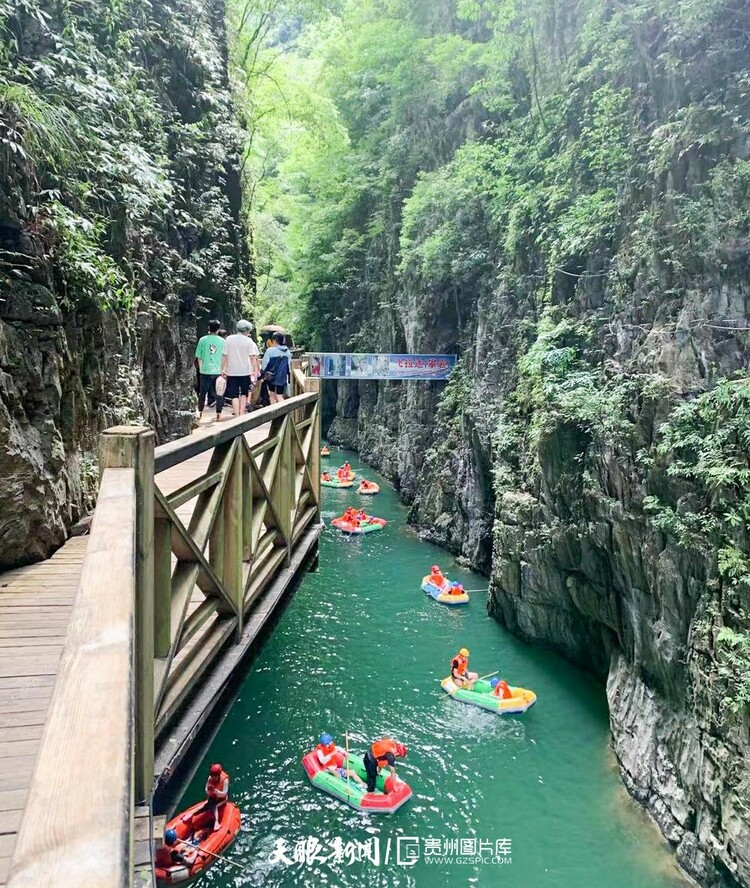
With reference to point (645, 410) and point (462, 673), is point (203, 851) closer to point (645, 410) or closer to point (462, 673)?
point (462, 673)

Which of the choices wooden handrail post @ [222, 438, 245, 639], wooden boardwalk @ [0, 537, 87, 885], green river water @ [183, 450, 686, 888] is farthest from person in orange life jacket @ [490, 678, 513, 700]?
wooden handrail post @ [222, 438, 245, 639]

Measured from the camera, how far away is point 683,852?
8.14m

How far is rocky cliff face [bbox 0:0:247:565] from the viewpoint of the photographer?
185 inches

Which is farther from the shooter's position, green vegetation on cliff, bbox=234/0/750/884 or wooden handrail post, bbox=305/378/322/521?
green vegetation on cliff, bbox=234/0/750/884

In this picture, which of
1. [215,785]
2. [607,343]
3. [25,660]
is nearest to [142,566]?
[25,660]

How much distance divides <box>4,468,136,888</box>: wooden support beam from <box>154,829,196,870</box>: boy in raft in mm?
7940

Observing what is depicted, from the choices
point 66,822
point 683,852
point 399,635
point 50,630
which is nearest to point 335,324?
point 399,635

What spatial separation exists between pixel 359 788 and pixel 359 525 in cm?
1168

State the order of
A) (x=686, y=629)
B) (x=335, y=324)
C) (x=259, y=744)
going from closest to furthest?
(x=686, y=629) → (x=259, y=744) → (x=335, y=324)

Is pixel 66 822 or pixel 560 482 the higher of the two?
pixel 66 822

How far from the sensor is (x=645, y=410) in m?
9.23

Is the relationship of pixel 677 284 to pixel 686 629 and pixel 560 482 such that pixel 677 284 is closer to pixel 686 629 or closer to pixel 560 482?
pixel 560 482

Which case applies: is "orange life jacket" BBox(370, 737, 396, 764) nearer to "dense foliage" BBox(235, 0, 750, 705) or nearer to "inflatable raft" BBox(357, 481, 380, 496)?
"dense foliage" BBox(235, 0, 750, 705)

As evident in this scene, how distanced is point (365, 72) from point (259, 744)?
2316cm
